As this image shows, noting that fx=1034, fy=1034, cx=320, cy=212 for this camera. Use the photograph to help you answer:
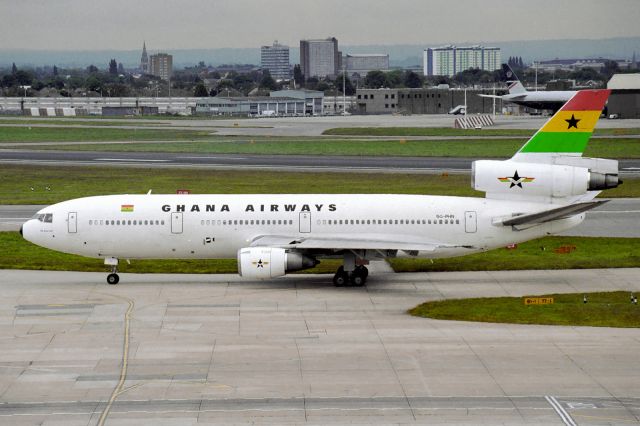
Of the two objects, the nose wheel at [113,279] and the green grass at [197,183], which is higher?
the green grass at [197,183]

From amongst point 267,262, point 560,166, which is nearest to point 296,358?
point 267,262

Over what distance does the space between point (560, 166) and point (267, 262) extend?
14309 millimetres

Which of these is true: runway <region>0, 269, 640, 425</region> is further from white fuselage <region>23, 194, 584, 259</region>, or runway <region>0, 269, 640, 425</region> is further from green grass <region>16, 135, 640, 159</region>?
green grass <region>16, 135, 640, 159</region>

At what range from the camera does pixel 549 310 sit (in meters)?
41.7

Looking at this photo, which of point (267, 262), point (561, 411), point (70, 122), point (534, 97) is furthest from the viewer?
point (70, 122)

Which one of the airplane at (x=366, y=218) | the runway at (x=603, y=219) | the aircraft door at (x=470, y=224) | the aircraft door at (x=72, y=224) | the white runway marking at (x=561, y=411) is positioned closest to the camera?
the white runway marking at (x=561, y=411)

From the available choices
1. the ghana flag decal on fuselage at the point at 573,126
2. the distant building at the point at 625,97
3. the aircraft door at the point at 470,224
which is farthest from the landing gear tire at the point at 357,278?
the distant building at the point at 625,97

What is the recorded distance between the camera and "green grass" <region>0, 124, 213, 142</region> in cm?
14138

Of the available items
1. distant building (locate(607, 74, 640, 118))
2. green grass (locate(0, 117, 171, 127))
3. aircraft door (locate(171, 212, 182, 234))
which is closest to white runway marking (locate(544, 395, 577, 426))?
aircraft door (locate(171, 212, 182, 234))

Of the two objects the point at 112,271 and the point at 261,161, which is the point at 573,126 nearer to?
the point at 112,271

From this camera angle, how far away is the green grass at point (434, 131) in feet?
459

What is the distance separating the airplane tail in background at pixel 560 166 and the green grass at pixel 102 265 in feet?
33.3

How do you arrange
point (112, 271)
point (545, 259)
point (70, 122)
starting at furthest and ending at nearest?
point (70, 122) < point (545, 259) < point (112, 271)

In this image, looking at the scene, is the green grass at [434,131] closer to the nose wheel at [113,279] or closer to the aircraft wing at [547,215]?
the aircraft wing at [547,215]
